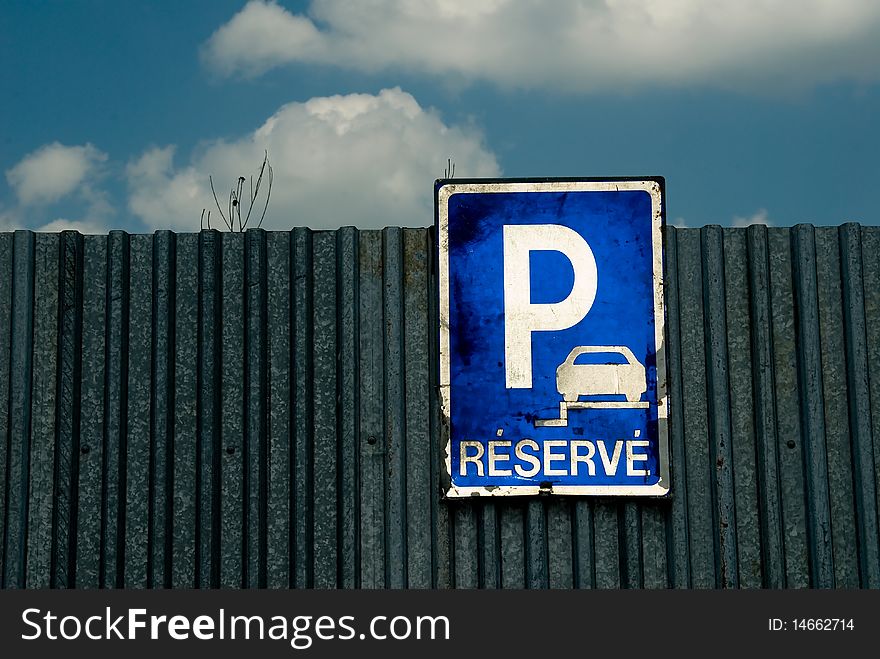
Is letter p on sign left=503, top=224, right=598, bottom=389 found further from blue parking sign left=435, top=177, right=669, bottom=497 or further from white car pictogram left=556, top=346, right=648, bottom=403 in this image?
white car pictogram left=556, top=346, right=648, bottom=403

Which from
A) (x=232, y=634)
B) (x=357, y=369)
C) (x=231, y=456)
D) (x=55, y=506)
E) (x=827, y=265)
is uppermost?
(x=827, y=265)

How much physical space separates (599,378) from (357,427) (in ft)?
4.73

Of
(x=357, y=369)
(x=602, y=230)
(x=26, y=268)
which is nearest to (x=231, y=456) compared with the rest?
(x=357, y=369)

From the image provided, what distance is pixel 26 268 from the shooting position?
15.1 ft

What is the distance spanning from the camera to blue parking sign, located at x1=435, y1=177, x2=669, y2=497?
14.3 feet

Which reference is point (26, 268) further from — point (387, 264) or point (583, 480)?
point (583, 480)

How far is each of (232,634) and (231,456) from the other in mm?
983

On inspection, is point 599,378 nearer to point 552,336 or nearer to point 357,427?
point 552,336

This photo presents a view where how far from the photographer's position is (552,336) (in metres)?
4.44

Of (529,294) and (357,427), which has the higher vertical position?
(529,294)

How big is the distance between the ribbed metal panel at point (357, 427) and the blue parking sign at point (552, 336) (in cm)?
15

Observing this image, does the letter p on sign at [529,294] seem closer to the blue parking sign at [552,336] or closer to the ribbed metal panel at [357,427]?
the blue parking sign at [552,336]

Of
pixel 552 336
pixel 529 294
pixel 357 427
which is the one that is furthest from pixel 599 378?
pixel 357 427

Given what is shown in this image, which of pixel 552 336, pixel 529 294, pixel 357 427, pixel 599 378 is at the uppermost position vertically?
pixel 529 294
